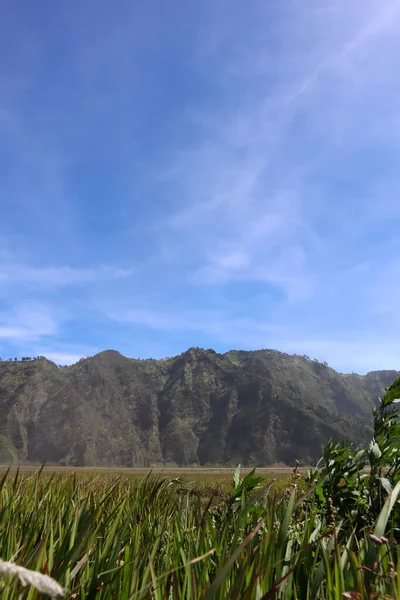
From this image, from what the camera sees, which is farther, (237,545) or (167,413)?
(167,413)

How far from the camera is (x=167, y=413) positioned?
159500 millimetres

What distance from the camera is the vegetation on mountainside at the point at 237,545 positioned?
6.35 feet

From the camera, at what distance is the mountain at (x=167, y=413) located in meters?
132

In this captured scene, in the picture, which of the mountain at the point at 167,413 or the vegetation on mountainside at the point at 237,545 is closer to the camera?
the vegetation on mountainside at the point at 237,545

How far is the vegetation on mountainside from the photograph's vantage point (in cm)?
193

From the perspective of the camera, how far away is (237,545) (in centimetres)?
285

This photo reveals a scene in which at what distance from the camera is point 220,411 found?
512 ft

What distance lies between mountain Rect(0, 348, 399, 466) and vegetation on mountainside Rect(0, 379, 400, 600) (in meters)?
128

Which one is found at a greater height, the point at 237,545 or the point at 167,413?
the point at 167,413

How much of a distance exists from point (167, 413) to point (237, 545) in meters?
161

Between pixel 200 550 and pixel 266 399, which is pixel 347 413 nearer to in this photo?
pixel 266 399

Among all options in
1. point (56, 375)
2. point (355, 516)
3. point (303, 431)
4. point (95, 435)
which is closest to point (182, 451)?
point (95, 435)

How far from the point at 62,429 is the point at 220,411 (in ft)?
162

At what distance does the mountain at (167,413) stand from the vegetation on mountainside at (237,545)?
5057 inches
